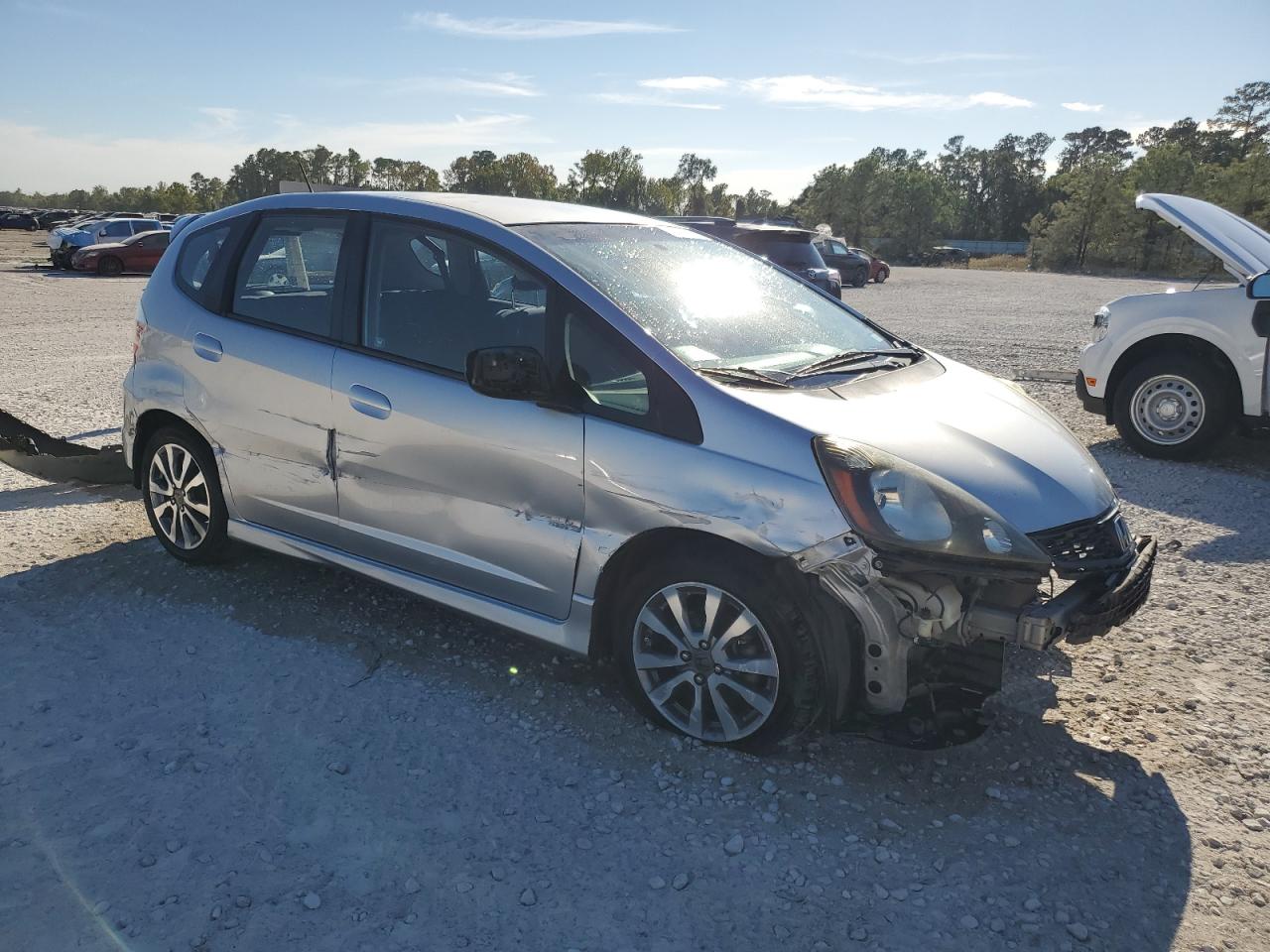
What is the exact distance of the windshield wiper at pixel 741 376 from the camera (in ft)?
10.8

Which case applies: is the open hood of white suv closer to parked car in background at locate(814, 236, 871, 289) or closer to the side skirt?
the side skirt

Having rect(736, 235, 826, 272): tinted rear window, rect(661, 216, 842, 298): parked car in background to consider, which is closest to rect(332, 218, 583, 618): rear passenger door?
rect(661, 216, 842, 298): parked car in background

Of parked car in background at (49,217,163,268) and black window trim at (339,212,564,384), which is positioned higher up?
parked car in background at (49,217,163,268)

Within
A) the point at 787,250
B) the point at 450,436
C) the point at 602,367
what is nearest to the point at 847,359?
the point at 602,367

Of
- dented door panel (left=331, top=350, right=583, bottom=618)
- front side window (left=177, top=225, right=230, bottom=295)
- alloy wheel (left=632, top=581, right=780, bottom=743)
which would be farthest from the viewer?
front side window (left=177, top=225, right=230, bottom=295)

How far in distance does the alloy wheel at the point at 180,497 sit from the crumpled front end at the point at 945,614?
3.11m

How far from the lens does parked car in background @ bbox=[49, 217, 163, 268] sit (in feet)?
95.9

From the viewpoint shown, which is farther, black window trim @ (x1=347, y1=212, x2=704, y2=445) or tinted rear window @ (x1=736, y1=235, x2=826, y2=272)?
tinted rear window @ (x1=736, y1=235, x2=826, y2=272)

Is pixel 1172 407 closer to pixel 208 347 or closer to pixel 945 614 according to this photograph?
pixel 945 614

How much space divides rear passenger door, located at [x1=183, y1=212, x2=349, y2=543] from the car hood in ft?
6.10

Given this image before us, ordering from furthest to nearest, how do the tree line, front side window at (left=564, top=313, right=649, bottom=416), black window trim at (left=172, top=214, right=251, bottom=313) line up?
the tree line
black window trim at (left=172, top=214, right=251, bottom=313)
front side window at (left=564, top=313, right=649, bottom=416)

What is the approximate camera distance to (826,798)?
3.11 meters

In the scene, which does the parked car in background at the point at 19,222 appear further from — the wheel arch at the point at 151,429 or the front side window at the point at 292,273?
the front side window at the point at 292,273

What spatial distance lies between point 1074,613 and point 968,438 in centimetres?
67
